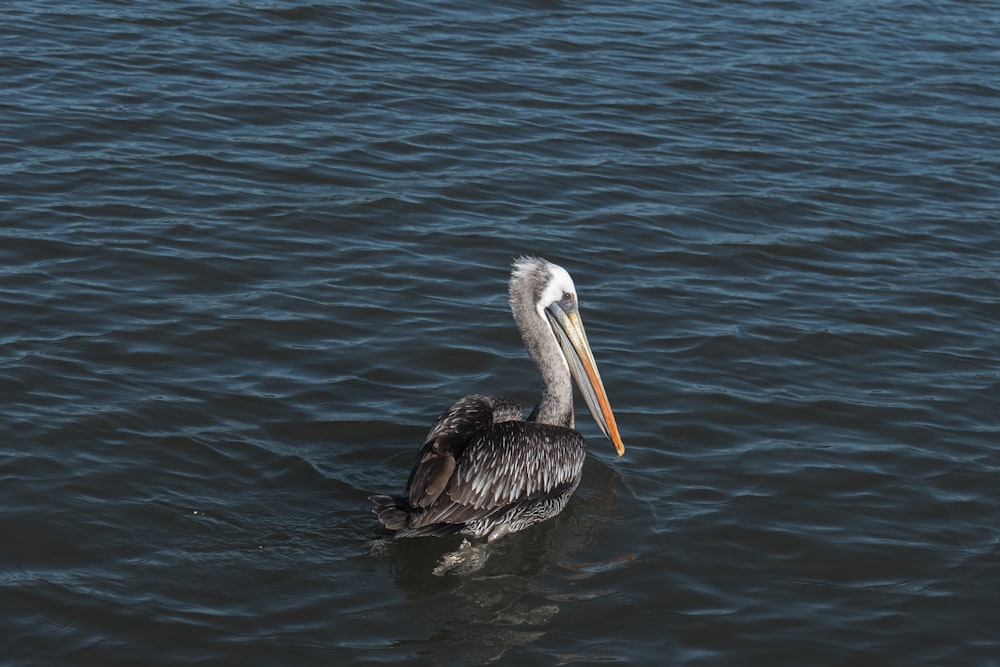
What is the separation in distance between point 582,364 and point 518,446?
0.80m

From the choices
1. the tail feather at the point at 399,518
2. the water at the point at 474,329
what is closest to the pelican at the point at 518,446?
the tail feather at the point at 399,518

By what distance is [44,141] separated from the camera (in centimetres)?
1034

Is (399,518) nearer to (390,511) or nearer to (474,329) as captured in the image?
(390,511)

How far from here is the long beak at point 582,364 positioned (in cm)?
715

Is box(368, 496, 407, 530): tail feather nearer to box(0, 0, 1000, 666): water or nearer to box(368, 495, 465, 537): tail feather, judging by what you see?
box(368, 495, 465, 537): tail feather

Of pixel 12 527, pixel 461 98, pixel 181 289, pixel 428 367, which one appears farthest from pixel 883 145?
pixel 12 527

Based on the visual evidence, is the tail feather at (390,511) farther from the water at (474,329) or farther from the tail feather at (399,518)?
the water at (474,329)

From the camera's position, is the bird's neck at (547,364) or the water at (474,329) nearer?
the water at (474,329)

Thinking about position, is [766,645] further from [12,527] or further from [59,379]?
[59,379]

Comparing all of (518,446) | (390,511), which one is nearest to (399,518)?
(390,511)

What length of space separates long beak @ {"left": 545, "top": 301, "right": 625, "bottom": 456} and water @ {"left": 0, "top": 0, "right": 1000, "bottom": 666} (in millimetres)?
294

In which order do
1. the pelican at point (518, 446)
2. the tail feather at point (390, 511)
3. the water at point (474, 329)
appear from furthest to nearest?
the pelican at point (518, 446)
the tail feather at point (390, 511)
the water at point (474, 329)

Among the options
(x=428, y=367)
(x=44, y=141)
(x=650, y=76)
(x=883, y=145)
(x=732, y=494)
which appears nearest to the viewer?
(x=732, y=494)

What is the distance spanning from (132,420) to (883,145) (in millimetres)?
7356
